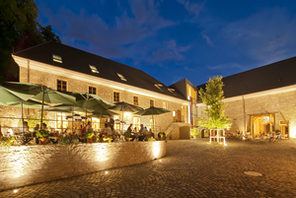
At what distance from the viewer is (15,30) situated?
17547 millimetres

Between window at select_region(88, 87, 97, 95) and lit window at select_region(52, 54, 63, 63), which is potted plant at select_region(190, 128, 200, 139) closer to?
window at select_region(88, 87, 97, 95)

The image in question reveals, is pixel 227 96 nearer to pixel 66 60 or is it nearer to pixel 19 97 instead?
pixel 66 60

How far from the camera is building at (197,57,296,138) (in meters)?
19.5

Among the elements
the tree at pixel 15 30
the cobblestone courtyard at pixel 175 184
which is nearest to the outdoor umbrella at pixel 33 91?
the cobblestone courtyard at pixel 175 184

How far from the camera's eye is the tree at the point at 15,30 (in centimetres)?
1580

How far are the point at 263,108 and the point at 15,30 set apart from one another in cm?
2769

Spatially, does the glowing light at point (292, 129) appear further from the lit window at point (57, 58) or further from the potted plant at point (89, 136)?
the lit window at point (57, 58)

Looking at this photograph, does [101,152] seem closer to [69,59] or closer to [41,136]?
[41,136]

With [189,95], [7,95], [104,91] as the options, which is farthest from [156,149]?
[189,95]

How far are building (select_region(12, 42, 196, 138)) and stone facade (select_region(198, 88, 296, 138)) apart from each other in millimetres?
7354

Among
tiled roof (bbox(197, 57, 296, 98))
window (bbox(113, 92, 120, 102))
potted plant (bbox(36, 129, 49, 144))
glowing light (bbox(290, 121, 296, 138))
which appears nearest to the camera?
potted plant (bbox(36, 129, 49, 144))

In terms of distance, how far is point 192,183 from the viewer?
18.1 ft

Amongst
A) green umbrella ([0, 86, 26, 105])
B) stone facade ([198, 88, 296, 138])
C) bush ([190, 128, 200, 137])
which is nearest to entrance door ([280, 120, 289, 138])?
stone facade ([198, 88, 296, 138])

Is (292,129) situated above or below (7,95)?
below
